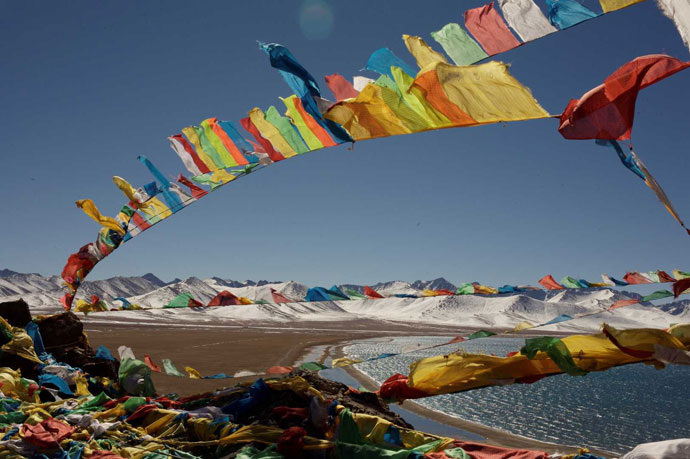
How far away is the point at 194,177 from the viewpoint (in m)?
6.82

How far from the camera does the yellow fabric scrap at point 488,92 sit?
3.22 m

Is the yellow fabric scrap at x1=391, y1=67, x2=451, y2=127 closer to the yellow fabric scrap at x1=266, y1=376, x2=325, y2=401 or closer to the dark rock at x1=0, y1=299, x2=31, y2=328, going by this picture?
the yellow fabric scrap at x1=266, y1=376, x2=325, y2=401

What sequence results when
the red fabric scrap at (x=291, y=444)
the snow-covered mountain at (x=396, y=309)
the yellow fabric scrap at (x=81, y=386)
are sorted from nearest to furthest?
the red fabric scrap at (x=291, y=444)
the yellow fabric scrap at (x=81, y=386)
the snow-covered mountain at (x=396, y=309)

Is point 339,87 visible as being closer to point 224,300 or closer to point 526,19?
point 526,19

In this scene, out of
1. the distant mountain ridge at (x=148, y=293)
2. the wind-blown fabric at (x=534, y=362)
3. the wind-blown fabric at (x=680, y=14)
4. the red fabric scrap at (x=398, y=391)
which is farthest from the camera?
the distant mountain ridge at (x=148, y=293)

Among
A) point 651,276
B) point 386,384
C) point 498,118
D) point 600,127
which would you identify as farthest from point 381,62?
point 651,276

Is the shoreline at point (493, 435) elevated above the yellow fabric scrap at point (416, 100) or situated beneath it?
situated beneath

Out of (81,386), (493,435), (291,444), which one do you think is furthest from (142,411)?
(493,435)

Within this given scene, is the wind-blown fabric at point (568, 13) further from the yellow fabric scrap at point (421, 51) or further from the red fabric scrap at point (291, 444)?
the red fabric scrap at point (291, 444)

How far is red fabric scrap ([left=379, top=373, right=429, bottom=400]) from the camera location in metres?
4.11

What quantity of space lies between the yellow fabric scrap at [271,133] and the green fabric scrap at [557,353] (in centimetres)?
331

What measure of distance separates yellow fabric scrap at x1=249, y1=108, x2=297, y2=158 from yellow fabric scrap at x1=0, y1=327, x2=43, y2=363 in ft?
17.8

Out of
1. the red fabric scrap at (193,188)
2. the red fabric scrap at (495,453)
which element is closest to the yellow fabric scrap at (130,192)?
the red fabric scrap at (193,188)

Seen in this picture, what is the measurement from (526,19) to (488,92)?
682 mm
